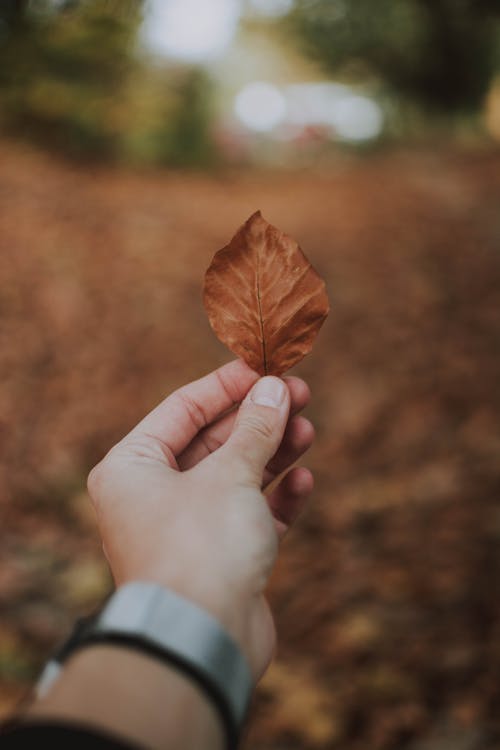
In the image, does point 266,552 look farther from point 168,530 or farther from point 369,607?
point 369,607

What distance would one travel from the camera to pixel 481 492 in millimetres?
2547

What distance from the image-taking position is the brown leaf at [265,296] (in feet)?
3.21

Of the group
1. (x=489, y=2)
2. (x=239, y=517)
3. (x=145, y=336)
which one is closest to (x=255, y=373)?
(x=239, y=517)

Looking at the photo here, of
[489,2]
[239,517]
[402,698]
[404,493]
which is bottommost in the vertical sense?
[402,698]

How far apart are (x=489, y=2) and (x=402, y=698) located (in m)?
7.53

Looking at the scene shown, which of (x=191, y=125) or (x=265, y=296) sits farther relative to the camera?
(x=191, y=125)

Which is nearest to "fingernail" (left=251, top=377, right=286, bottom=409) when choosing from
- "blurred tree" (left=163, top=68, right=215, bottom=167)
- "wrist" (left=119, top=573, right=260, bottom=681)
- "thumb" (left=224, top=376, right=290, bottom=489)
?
"thumb" (left=224, top=376, right=290, bottom=489)

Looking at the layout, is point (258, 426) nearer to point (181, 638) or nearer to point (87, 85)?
point (181, 638)

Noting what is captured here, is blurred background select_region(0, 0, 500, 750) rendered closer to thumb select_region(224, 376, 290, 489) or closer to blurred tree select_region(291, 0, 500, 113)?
blurred tree select_region(291, 0, 500, 113)

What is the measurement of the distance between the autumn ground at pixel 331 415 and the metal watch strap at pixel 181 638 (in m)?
1.19

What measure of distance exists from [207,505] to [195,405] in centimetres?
30

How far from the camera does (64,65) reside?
17.4 ft

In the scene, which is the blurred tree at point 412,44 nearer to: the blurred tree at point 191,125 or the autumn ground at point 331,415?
the blurred tree at point 191,125

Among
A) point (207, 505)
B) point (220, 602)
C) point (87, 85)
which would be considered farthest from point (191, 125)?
point (220, 602)
